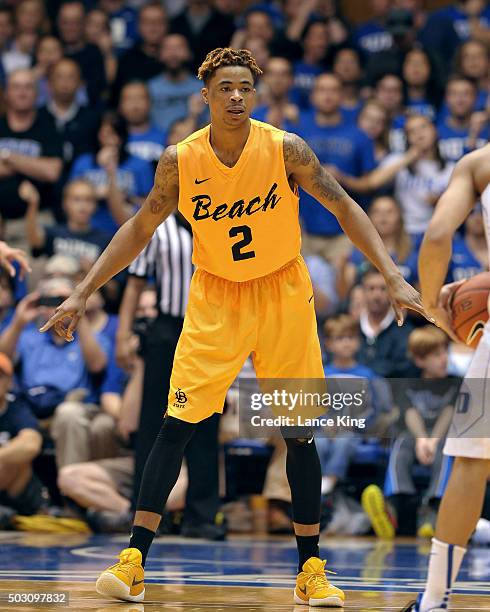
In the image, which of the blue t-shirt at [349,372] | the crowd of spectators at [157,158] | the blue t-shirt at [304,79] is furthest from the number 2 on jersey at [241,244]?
the blue t-shirt at [304,79]

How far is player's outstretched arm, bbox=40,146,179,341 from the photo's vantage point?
17.0 ft

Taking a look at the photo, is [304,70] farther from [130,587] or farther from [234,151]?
[130,587]

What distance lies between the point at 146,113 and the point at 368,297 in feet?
11.0

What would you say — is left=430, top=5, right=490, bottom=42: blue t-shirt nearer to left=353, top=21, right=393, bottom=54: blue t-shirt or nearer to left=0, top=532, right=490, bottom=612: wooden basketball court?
left=353, top=21, right=393, bottom=54: blue t-shirt

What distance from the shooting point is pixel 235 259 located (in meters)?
5.19

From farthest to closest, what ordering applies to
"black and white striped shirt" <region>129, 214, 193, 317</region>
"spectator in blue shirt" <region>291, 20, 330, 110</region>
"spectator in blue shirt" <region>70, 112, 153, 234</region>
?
1. "spectator in blue shirt" <region>291, 20, 330, 110</region>
2. "spectator in blue shirt" <region>70, 112, 153, 234</region>
3. "black and white striped shirt" <region>129, 214, 193, 317</region>

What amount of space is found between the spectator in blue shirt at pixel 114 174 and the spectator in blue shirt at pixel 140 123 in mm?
258

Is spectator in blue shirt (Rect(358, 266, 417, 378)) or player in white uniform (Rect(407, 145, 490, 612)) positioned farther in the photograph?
spectator in blue shirt (Rect(358, 266, 417, 378))

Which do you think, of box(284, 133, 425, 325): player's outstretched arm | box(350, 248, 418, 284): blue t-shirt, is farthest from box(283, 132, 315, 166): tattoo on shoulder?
box(350, 248, 418, 284): blue t-shirt

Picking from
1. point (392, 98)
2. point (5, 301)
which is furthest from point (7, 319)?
point (392, 98)

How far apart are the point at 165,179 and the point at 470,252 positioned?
214 inches

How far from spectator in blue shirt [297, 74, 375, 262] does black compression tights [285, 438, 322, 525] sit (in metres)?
5.65

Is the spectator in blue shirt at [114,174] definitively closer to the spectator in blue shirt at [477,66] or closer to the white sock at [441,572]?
the spectator in blue shirt at [477,66]

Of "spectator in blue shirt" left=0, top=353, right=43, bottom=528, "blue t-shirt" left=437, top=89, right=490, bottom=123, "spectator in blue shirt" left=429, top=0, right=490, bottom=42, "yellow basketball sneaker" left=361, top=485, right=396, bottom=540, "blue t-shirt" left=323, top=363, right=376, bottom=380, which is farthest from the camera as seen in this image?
"spectator in blue shirt" left=429, top=0, right=490, bottom=42
